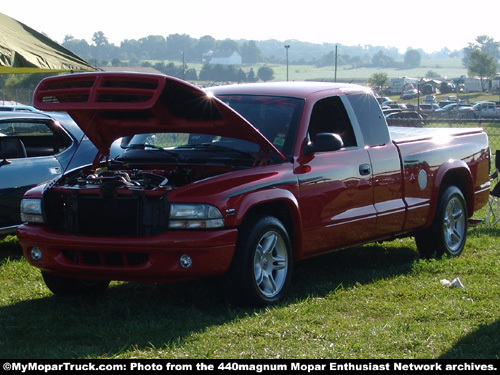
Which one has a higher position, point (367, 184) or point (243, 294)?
point (367, 184)

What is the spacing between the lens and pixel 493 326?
5699 millimetres

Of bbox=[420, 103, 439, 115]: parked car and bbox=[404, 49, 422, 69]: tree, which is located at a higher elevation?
bbox=[404, 49, 422, 69]: tree

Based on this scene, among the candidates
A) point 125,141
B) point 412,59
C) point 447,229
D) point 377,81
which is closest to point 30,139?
point 125,141

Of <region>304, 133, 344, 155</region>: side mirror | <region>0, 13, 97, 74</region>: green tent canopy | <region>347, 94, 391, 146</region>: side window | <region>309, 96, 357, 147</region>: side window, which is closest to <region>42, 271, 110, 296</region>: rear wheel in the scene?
<region>304, 133, 344, 155</region>: side mirror

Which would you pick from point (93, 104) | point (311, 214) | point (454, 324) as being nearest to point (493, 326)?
point (454, 324)

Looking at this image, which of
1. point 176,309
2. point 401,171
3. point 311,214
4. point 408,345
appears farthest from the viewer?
point 401,171

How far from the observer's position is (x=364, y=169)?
284 inches

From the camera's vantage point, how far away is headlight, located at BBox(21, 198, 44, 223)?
6.27m

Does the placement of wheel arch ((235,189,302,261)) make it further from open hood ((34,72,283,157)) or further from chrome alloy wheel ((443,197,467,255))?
chrome alloy wheel ((443,197,467,255))

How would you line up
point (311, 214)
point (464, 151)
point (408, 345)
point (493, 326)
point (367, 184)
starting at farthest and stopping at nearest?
point (464, 151) < point (367, 184) < point (311, 214) < point (493, 326) < point (408, 345)

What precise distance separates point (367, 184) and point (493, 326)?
1.94 metres

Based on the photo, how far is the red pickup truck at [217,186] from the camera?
5804mm

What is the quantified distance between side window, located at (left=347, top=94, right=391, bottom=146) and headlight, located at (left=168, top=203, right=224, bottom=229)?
223cm
